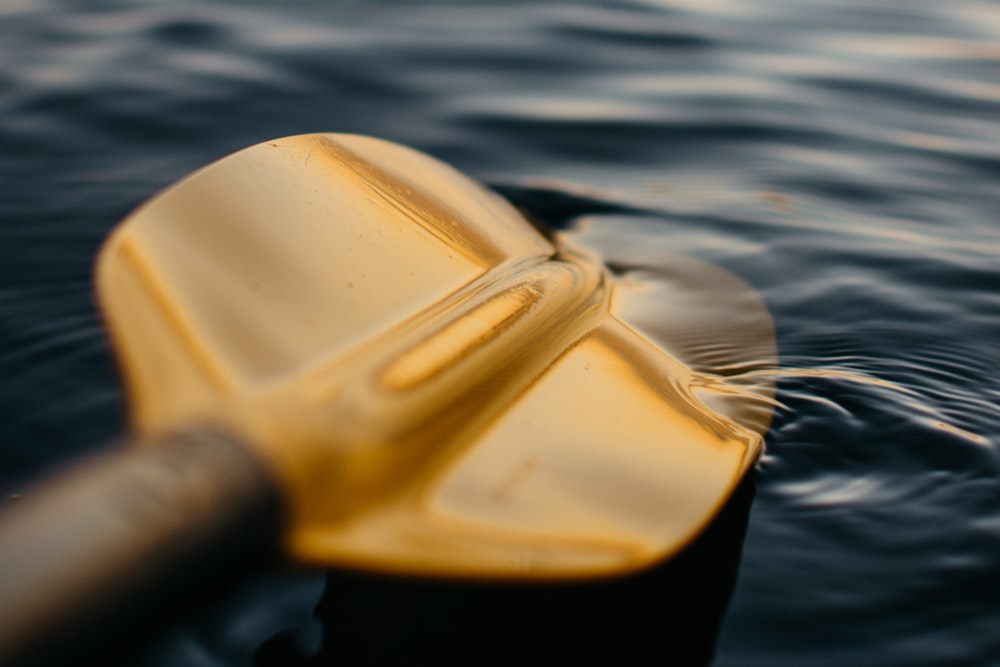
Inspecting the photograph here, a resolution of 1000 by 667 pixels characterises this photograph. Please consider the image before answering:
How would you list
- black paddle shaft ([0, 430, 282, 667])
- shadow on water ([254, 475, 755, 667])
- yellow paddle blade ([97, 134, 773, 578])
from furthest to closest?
shadow on water ([254, 475, 755, 667]) → yellow paddle blade ([97, 134, 773, 578]) → black paddle shaft ([0, 430, 282, 667])

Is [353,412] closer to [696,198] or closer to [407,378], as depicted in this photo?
[407,378]

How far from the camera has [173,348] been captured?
4.11 feet

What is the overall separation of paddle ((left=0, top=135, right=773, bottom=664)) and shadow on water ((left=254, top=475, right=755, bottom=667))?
0.15 m

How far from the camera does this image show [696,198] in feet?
8.93

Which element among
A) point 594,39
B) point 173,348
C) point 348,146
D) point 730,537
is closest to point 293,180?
point 348,146

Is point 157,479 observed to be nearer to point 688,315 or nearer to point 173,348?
point 173,348

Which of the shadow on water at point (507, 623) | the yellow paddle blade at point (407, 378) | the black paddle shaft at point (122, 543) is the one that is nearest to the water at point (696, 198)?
the shadow on water at point (507, 623)

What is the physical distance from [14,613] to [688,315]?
4.73 feet

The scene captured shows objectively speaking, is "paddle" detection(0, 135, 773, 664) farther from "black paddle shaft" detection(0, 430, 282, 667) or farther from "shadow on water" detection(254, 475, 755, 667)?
"shadow on water" detection(254, 475, 755, 667)

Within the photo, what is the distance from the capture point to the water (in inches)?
50.6

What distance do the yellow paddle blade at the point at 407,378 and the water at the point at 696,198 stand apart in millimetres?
173

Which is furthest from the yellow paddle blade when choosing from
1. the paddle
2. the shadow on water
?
the shadow on water

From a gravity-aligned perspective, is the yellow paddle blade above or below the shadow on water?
above

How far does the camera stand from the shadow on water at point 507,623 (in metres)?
1.21
